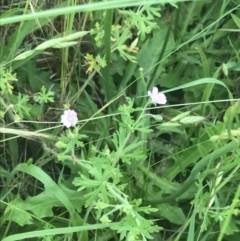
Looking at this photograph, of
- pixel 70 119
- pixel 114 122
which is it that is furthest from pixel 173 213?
pixel 70 119

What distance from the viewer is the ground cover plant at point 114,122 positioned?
1060mm

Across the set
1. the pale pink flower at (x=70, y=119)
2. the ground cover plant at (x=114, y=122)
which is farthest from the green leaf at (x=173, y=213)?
the pale pink flower at (x=70, y=119)

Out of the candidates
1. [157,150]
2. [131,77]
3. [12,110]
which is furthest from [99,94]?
[12,110]

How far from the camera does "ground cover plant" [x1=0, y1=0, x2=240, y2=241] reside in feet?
3.48

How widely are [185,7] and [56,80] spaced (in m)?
0.45

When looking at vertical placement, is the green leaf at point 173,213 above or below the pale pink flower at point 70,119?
below

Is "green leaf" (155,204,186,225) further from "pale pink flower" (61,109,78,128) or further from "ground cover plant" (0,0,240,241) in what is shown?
"pale pink flower" (61,109,78,128)

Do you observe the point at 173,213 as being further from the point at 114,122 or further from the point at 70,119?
the point at 70,119

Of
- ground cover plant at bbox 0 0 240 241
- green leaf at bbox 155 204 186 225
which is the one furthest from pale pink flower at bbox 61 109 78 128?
green leaf at bbox 155 204 186 225

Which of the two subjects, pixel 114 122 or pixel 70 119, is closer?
pixel 70 119

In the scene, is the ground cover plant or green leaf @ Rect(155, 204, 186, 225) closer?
the ground cover plant

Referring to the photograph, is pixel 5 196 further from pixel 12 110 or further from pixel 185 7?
pixel 185 7

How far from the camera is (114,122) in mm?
1259

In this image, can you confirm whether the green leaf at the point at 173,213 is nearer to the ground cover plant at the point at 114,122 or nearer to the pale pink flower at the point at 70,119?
the ground cover plant at the point at 114,122
